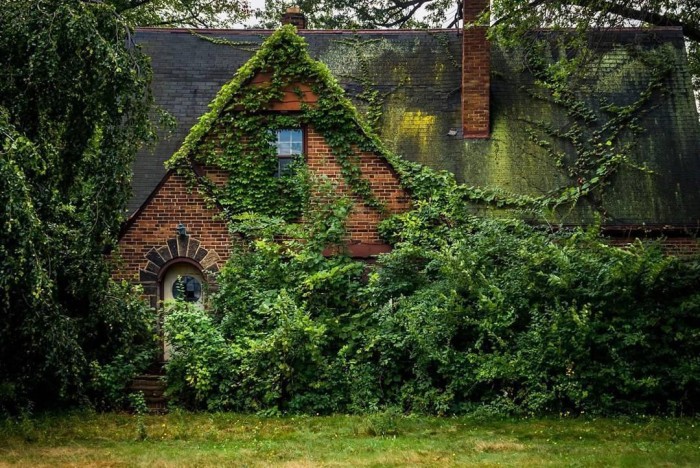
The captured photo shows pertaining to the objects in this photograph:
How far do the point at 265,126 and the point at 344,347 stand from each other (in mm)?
4864

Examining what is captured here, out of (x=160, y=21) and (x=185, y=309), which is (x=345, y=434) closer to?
(x=185, y=309)

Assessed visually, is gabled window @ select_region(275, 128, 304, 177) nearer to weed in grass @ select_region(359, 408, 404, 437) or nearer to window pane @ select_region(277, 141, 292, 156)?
window pane @ select_region(277, 141, 292, 156)

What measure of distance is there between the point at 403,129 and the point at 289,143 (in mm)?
2765

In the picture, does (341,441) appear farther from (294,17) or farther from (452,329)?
(294,17)

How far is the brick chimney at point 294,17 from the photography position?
2020 centimetres

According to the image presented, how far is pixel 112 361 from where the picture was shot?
13234 mm

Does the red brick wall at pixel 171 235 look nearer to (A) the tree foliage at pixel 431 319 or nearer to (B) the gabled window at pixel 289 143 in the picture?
(A) the tree foliage at pixel 431 319

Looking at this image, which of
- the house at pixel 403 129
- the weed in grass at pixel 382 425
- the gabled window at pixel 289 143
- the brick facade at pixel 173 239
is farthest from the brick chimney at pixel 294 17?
the weed in grass at pixel 382 425

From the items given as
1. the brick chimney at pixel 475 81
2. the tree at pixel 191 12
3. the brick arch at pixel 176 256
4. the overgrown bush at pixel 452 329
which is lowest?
the overgrown bush at pixel 452 329

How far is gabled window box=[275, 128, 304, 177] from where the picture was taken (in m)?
15.8

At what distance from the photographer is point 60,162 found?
1069cm

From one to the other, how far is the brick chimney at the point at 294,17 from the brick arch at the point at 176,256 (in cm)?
737

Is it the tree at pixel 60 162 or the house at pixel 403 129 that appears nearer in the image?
the tree at pixel 60 162

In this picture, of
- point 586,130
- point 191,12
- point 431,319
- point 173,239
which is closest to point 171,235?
point 173,239
